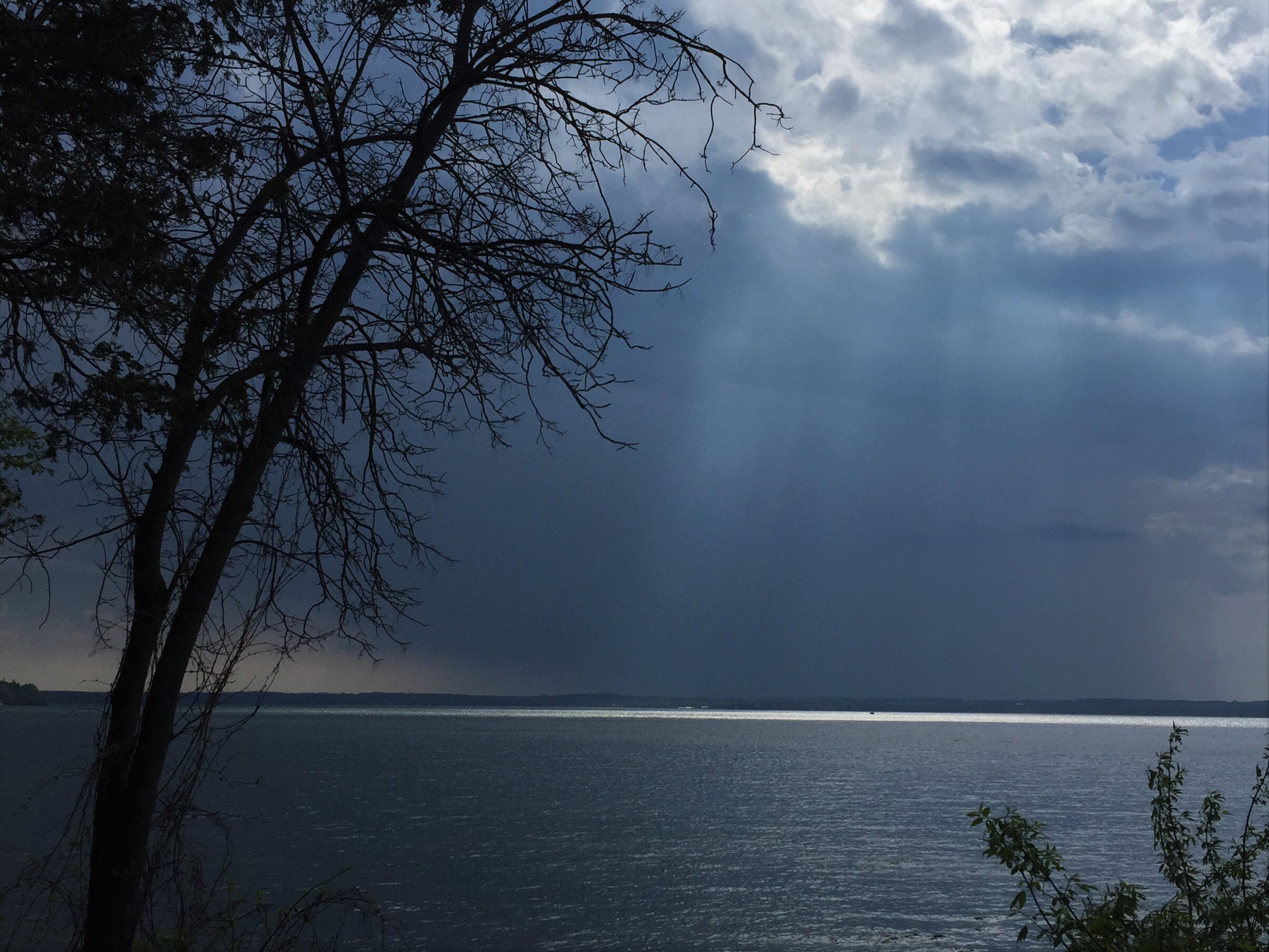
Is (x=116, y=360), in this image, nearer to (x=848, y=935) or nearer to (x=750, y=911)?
(x=848, y=935)

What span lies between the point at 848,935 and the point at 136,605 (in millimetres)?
25448

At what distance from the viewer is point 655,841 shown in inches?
1881

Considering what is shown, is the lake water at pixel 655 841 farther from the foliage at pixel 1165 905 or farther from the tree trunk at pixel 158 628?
the foliage at pixel 1165 905

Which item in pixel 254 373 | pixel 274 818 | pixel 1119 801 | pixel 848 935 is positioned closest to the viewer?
pixel 254 373

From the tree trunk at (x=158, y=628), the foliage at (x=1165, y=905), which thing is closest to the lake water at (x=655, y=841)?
the tree trunk at (x=158, y=628)

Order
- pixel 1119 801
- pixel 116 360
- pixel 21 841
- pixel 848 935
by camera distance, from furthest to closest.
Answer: pixel 1119 801 < pixel 21 841 < pixel 848 935 < pixel 116 360

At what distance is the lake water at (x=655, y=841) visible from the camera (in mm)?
28781

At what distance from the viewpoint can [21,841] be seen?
41.8m

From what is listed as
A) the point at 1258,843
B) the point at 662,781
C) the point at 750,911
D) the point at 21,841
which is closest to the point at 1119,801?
the point at 662,781

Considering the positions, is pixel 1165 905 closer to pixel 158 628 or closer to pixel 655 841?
Answer: pixel 158 628

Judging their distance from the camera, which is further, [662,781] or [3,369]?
[662,781]

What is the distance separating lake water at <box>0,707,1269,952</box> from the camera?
2878 cm

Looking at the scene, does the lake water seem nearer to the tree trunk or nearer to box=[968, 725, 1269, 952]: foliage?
the tree trunk

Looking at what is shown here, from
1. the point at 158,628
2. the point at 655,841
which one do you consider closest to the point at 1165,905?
the point at 158,628
